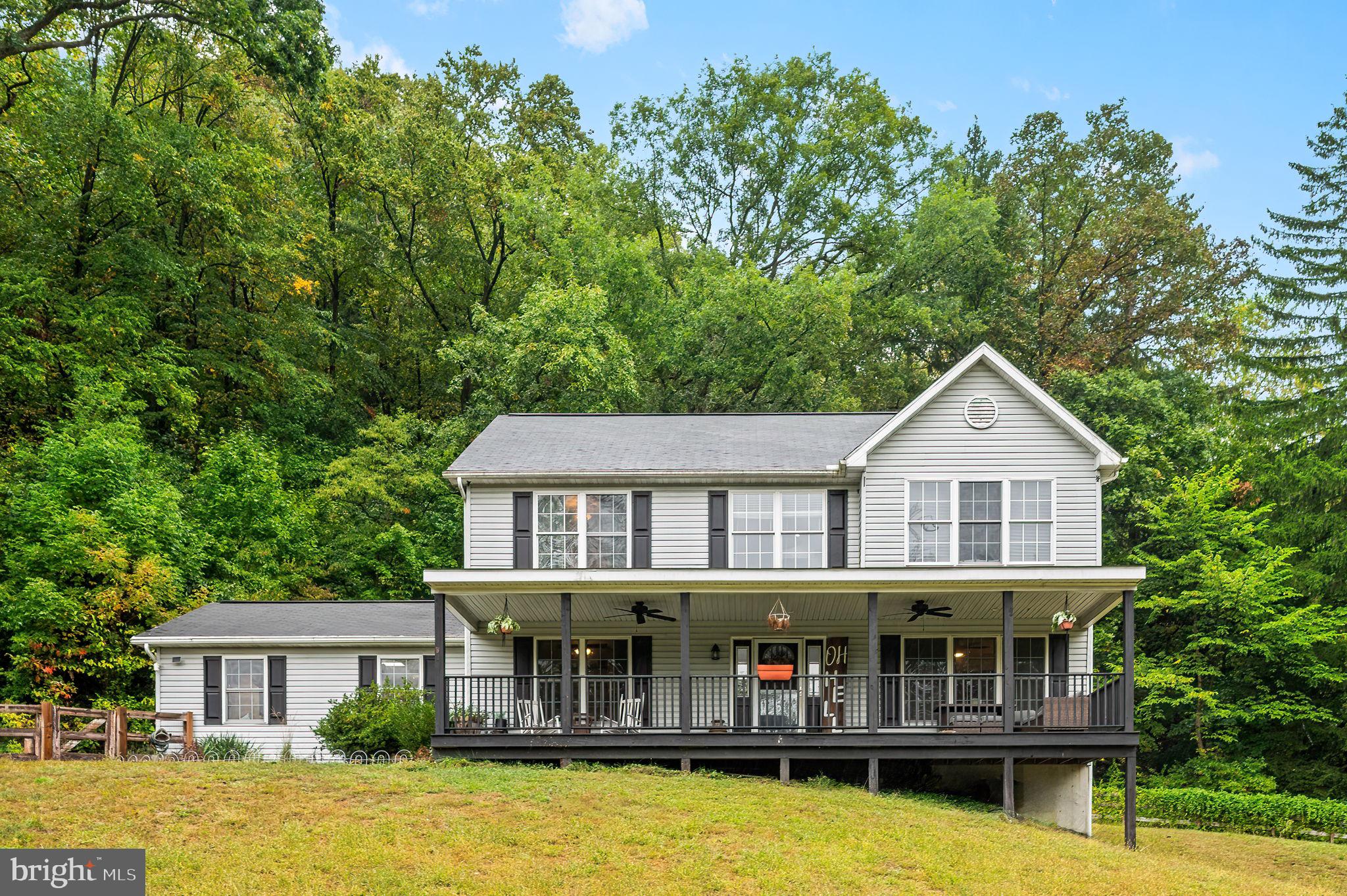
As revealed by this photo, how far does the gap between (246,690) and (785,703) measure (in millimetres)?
11831

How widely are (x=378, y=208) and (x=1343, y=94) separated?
98.4 ft

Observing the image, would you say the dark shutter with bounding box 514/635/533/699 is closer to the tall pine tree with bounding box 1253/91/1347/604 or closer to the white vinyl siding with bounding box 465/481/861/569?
the white vinyl siding with bounding box 465/481/861/569

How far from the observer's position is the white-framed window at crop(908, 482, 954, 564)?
18.8 m

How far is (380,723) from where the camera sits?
62.0 ft

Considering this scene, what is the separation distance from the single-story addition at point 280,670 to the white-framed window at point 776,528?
6880 millimetres

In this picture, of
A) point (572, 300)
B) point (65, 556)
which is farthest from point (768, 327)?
point (65, 556)

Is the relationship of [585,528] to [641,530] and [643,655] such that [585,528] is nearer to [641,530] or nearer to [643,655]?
[641,530]

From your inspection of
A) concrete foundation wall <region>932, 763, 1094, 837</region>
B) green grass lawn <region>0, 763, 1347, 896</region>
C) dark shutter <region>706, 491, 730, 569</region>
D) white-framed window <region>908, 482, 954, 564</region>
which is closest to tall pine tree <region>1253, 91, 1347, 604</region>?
concrete foundation wall <region>932, 763, 1094, 837</region>

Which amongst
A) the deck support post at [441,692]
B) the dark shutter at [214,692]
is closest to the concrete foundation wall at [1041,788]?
the deck support post at [441,692]

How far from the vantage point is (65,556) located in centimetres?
2278

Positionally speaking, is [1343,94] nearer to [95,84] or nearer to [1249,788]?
[1249,788]

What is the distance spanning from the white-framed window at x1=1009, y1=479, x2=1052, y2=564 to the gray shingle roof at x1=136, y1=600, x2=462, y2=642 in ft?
37.3

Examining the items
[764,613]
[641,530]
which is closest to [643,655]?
[764,613]

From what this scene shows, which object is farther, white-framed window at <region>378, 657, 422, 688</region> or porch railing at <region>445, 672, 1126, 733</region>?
white-framed window at <region>378, 657, 422, 688</region>
